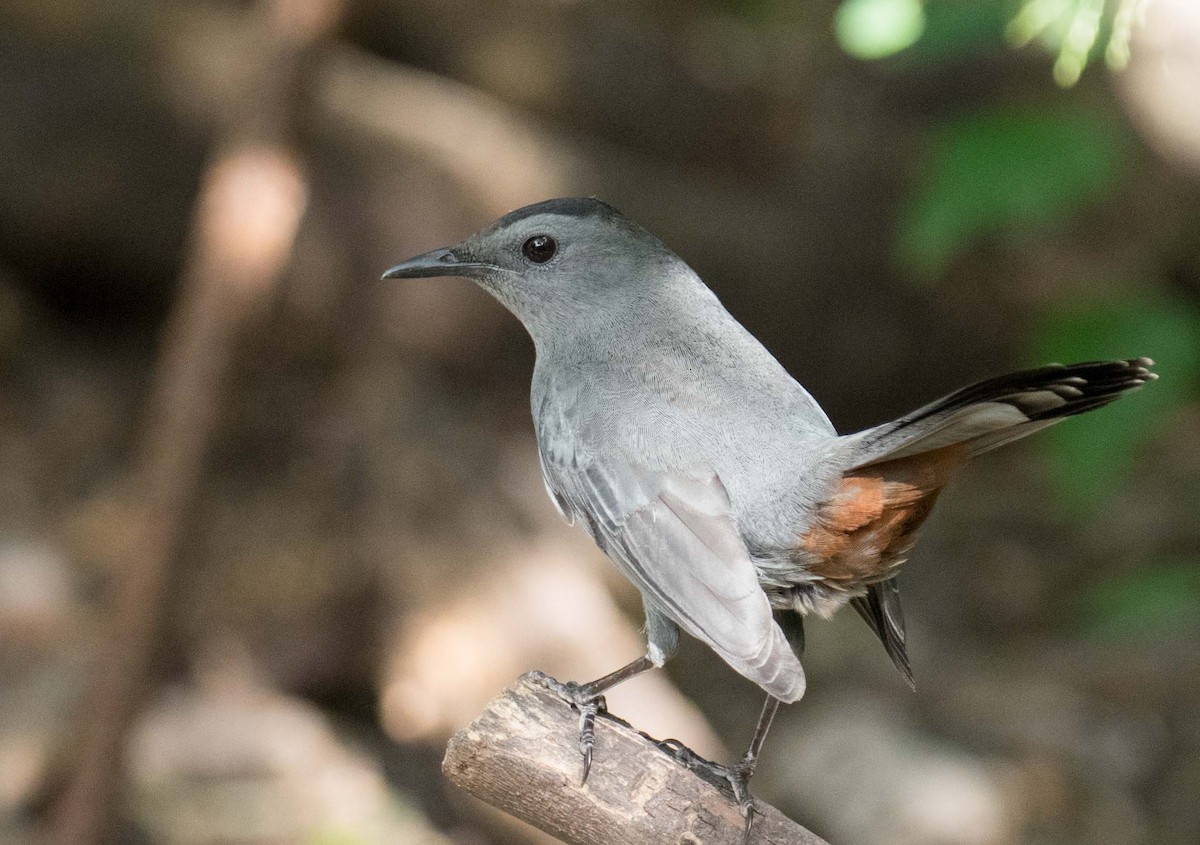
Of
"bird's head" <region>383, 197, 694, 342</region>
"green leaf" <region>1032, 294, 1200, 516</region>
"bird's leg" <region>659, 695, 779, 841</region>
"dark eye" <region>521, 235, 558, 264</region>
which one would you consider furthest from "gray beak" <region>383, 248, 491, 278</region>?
"green leaf" <region>1032, 294, 1200, 516</region>

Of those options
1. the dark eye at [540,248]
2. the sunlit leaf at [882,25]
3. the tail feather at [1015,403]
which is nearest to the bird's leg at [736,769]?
the tail feather at [1015,403]

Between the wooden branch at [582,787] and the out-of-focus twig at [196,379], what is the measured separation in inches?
107

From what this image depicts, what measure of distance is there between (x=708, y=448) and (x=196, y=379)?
276cm

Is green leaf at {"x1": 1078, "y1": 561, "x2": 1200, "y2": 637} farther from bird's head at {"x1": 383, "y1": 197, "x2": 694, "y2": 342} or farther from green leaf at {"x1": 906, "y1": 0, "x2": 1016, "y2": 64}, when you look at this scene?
bird's head at {"x1": 383, "y1": 197, "x2": 694, "y2": 342}

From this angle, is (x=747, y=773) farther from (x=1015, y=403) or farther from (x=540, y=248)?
(x=540, y=248)

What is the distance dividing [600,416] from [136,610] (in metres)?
2.69

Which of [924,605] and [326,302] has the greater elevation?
[326,302]

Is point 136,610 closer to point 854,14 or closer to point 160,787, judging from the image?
point 160,787

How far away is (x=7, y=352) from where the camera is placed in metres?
7.47

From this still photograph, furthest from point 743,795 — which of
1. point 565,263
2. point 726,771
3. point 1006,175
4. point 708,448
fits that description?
point 1006,175

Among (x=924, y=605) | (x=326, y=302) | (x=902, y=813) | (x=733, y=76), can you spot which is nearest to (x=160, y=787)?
(x=326, y=302)

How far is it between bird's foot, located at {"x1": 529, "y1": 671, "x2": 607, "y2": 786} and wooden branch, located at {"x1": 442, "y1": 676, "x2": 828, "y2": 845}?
16mm

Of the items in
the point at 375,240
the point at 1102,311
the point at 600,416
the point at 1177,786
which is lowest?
the point at 1177,786

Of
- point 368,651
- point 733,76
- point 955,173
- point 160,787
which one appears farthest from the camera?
point 733,76
